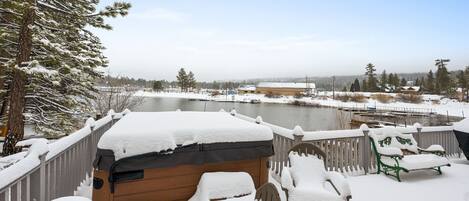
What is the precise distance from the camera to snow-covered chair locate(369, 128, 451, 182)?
13.7 ft

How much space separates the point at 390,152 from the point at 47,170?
15.9 ft

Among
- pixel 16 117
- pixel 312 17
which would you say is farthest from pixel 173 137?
pixel 312 17

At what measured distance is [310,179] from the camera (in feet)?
10.4

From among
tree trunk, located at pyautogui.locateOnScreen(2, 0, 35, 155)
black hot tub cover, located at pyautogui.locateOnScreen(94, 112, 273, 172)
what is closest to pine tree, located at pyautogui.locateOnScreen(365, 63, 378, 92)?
black hot tub cover, located at pyautogui.locateOnScreen(94, 112, 273, 172)

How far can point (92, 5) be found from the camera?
843 cm

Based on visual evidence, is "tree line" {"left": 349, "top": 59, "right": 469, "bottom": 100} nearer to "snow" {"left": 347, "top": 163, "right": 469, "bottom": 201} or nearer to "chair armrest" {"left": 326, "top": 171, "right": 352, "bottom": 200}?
"snow" {"left": 347, "top": 163, "right": 469, "bottom": 201}

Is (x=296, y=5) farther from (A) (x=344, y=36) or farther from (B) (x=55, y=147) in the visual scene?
(B) (x=55, y=147)

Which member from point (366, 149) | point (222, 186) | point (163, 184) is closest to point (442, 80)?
point (366, 149)

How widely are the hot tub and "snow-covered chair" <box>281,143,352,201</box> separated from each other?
43 centimetres

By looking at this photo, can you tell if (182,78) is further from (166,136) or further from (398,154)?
(166,136)

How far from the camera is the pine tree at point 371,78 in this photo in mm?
61438

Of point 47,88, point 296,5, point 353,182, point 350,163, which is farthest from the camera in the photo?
point 296,5

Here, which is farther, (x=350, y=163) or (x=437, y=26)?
(x=437, y=26)

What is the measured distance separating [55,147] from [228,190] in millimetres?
1777
